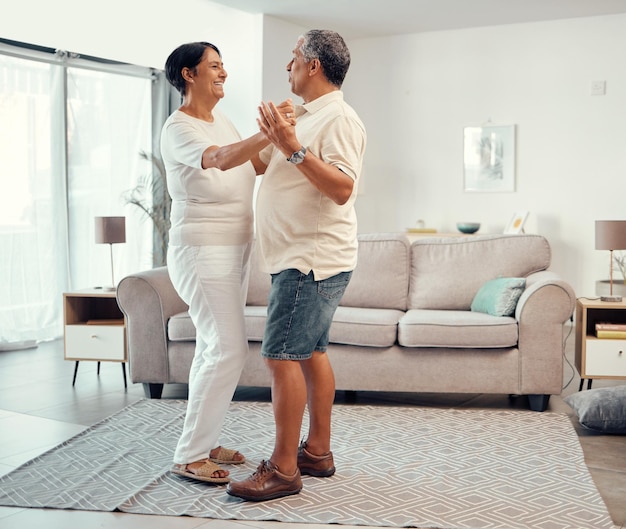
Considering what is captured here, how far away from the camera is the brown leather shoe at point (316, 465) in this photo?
285 centimetres

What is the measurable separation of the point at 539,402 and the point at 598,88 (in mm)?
4040

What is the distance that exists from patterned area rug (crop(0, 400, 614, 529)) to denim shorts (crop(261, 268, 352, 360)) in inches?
20.3

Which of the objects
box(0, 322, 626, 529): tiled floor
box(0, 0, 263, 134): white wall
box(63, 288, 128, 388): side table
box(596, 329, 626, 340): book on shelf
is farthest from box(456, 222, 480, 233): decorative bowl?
box(63, 288, 128, 388): side table

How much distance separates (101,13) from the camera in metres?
6.41

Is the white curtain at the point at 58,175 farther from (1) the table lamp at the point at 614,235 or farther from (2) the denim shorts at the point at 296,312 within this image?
(1) the table lamp at the point at 614,235

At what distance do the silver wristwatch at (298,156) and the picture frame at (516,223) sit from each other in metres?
4.81

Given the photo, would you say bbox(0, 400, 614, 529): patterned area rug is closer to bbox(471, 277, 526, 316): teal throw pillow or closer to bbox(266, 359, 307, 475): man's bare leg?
bbox(266, 359, 307, 475): man's bare leg

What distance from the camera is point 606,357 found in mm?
4012

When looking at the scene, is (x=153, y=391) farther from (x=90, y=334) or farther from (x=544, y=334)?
(x=544, y=334)

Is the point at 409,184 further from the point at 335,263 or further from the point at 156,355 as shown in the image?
the point at 335,263

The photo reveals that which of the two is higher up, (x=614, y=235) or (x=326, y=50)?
(x=326, y=50)

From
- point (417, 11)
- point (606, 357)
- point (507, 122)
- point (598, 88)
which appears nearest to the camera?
point (606, 357)

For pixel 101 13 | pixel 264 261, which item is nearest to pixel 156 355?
pixel 264 261

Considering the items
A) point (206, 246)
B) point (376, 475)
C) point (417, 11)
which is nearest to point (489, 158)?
point (417, 11)
